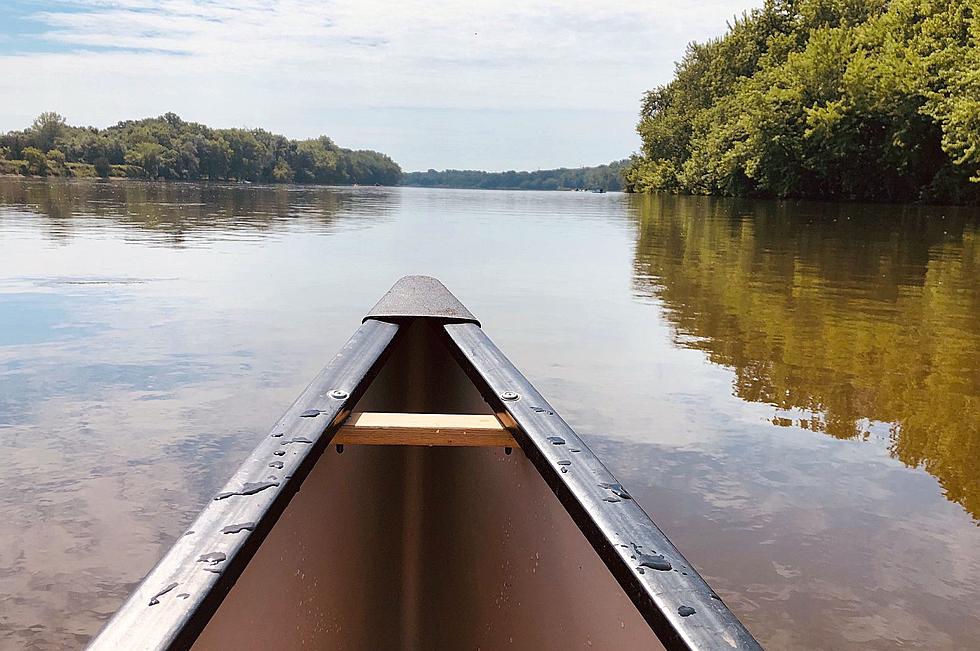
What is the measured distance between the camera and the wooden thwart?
1.93 meters

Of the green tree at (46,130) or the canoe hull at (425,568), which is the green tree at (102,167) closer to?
the green tree at (46,130)

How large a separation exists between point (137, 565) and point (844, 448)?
8.90 ft

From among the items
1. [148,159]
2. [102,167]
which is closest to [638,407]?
[102,167]

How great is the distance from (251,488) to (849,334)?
16.9ft

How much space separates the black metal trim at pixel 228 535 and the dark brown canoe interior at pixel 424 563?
0.10m

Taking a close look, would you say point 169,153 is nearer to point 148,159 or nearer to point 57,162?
point 148,159

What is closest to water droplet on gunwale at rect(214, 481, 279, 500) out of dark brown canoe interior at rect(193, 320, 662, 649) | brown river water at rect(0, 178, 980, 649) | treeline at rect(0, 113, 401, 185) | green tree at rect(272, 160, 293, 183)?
dark brown canoe interior at rect(193, 320, 662, 649)

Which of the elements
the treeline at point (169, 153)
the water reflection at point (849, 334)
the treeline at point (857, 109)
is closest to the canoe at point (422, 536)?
the water reflection at point (849, 334)

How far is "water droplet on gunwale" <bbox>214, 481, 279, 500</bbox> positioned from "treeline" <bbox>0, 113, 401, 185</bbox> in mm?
80877

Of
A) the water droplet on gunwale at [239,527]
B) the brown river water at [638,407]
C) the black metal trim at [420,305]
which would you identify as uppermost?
the black metal trim at [420,305]

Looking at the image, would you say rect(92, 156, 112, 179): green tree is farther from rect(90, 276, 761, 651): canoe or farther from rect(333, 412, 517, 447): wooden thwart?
rect(333, 412, 517, 447): wooden thwart

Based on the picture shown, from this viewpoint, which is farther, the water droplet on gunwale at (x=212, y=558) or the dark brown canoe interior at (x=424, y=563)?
the dark brown canoe interior at (x=424, y=563)

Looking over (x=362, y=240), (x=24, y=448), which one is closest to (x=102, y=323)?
(x=24, y=448)

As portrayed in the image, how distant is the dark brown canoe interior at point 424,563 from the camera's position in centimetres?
151
